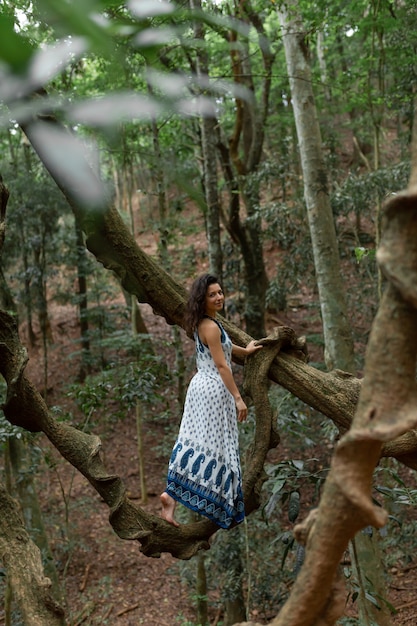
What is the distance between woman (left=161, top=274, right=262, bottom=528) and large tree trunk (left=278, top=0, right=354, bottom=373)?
2.10 m

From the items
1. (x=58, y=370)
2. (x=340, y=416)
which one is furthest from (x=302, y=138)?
(x=58, y=370)

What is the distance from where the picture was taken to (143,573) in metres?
7.29

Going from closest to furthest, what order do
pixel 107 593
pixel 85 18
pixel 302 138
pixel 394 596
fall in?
pixel 85 18
pixel 302 138
pixel 394 596
pixel 107 593

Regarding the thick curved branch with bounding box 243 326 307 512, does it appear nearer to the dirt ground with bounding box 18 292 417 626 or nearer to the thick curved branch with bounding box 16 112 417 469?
the thick curved branch with bounding box 16 112 417 469

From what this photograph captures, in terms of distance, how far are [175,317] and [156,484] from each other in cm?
629

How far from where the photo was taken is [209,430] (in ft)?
9.07

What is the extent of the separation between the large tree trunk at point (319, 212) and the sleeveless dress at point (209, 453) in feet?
6.87

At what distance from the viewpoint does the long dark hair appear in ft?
8.80

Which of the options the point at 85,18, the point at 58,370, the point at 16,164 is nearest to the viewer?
the point at 85,18

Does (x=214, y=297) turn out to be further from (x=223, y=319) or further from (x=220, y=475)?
(x=220, y=475)

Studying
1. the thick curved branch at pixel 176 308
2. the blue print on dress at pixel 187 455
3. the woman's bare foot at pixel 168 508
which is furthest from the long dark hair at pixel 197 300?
the woman's bare foot at pixel 168 508

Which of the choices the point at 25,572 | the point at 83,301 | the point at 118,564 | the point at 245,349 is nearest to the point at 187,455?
the point at 245,349

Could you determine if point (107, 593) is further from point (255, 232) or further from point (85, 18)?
point (85, 18)

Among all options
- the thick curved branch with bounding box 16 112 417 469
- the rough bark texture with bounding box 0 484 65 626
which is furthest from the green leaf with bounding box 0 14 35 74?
the thick curved branch with bounding box 16 112 417 469
